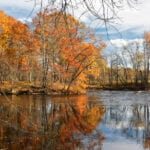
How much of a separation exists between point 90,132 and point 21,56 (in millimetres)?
34227

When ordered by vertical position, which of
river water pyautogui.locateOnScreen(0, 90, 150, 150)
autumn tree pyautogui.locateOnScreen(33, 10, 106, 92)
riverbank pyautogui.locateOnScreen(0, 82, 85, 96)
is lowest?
river water pyautogui.locateOnScreen(0, 90, 150, 150)

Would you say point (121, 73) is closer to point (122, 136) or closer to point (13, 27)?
point (13, 27)

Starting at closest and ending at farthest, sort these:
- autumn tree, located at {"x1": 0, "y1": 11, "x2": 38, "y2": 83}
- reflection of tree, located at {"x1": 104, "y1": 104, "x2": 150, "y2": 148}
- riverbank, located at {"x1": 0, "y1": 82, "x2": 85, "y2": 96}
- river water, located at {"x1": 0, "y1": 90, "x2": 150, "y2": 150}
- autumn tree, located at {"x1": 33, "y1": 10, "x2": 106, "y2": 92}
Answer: river water, located at {"x1": 0, "y1": 90, "x2": 150, "y2": 150} < reflection of tree, located at {"x1": 104, "y1": 104, "x2": 150, "y2": 148} < riverbank, located at {"x1": 0, "y1": 82, "x2": 85, "y2": 96} < autumn tree, located at {"x1": 33, "y1": 10, "x2": 106, "y2": 92} < autumn tree, located at {"x1": 0, "y1": 11, "x2": 38, "y2": 83}

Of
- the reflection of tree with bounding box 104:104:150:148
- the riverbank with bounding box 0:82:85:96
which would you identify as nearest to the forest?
the riverbank with bounding box 0:82:85:96

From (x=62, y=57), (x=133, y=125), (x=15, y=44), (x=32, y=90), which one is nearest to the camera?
(x=133, y=125)

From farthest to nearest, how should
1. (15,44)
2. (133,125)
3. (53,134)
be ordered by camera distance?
(15,44) < (133,125) < (53,134)

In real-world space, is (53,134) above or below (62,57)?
below

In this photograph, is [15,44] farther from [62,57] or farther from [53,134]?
[53,134]

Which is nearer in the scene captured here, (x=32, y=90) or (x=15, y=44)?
(x=32, y=90)

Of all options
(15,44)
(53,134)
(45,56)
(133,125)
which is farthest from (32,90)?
(53,134)

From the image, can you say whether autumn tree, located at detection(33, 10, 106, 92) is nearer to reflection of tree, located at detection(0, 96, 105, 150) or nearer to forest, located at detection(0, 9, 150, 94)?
forest, located at detection(0, 9, 150, 94)

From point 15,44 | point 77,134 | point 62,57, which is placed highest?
point 15,44

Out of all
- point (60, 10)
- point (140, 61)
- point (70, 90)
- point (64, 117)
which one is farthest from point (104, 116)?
point (140, 61)

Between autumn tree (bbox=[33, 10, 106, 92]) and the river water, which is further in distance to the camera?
autumn tree (bbox=[33, 10, 106, 92])
